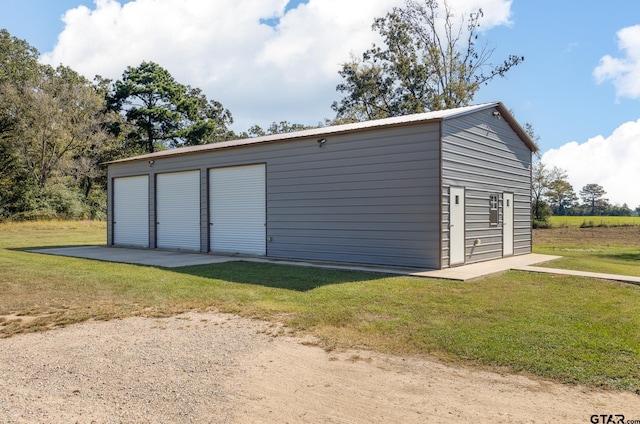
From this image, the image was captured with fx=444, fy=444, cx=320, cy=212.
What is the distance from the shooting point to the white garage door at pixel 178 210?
14289 mm

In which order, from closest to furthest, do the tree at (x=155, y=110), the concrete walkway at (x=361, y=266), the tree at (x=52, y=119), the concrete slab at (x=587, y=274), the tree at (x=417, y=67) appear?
the concrete slab at (x=587, y=274) < the concrete walkway at (x=361, y=266) < the tree at (x=417, y=67) < the tree at (x=52, y=119) < the tree at (x=155, y=110)

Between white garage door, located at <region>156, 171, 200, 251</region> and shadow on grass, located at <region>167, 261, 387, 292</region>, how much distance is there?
397 cm

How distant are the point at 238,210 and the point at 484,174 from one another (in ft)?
22.7

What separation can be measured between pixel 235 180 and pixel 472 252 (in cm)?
697

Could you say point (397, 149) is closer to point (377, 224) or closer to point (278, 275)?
point (377, 224)

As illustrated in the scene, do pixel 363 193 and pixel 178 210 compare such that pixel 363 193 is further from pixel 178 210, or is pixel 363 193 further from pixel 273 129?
pixel 273 129

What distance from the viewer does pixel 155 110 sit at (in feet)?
114

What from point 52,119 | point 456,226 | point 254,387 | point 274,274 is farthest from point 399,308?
point 52,119

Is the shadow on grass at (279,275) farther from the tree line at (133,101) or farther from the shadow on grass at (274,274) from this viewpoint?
the tree line at (133,101)

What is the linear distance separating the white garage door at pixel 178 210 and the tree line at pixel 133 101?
56.0 feet

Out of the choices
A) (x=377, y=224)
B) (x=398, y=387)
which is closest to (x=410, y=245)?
(x=377, y=224)

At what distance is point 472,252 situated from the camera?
10.6 m

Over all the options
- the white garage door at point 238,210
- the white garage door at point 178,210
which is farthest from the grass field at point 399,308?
the white garage door at point 178,210

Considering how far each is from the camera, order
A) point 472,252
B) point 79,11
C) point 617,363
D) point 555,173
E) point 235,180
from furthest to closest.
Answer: point 555,173 → point 79,11 → point 235,180 → point 472,252 → point 617,363
